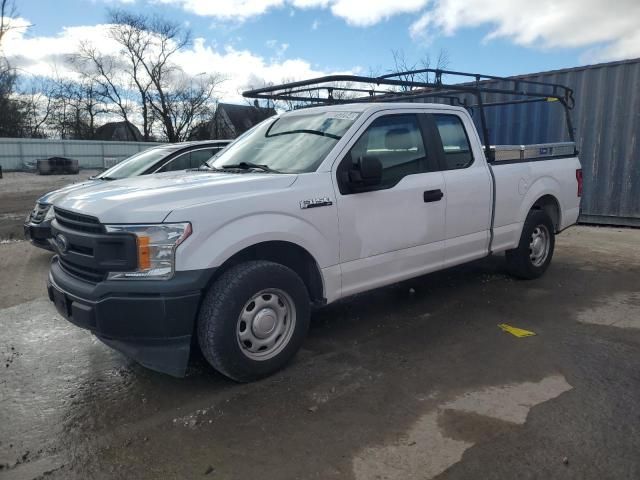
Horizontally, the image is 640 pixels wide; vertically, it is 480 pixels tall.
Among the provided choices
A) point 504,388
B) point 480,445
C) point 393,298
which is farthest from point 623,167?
point 480,445

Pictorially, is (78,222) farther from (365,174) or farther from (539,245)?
(539,245)

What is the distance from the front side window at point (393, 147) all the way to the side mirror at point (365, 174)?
0.12 m

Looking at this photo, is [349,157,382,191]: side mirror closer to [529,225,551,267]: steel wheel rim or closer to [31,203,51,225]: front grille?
[529,225,551,267]: steel wheel rim

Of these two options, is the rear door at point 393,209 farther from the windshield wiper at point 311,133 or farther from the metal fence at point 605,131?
the metal fence at point 605,131

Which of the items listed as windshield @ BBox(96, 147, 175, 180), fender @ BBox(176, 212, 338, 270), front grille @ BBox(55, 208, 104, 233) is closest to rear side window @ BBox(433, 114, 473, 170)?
fender @ BBox(176, 212, 338, 270)

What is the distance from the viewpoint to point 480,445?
2.75 meters

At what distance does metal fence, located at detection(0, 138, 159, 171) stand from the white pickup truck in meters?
29.9

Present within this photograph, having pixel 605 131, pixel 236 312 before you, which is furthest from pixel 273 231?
pixel 605 131

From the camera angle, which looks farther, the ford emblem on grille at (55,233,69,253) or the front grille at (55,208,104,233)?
the ford emblem on grille at (55,233,69,253)

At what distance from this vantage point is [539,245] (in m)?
5.99

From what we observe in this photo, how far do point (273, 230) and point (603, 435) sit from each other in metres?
2.29

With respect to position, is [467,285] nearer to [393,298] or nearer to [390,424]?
[393,298]

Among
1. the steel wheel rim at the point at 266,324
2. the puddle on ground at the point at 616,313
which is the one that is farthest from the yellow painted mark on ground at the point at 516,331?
the steel wheel rim at the point at 266,324

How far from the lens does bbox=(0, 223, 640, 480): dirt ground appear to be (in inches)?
104
